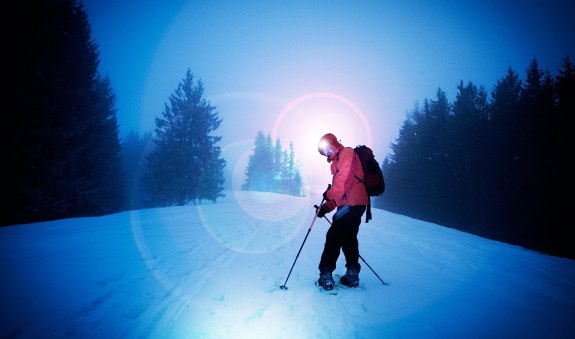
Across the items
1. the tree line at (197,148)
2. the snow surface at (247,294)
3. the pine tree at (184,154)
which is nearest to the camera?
the snow surface at (247,294)

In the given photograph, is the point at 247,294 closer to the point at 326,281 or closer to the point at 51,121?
the point at 326,281

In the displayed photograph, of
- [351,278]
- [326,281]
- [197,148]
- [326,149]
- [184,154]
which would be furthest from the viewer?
[197,148]

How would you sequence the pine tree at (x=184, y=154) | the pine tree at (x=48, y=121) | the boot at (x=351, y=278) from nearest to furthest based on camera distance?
1. the boot at (x=351, y=278)
2. the pine tree at (x=48, y=121)
3. the pine tree at (x=184, y=154)

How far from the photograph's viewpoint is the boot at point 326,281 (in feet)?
13.3

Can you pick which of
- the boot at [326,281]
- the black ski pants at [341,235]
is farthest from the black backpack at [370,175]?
the boot at [326,281]

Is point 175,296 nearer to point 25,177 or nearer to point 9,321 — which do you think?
point 9,321

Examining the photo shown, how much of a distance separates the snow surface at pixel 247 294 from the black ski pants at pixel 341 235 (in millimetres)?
481

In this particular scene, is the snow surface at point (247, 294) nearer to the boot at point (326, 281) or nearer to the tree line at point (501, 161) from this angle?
the boot at point (326, 281)

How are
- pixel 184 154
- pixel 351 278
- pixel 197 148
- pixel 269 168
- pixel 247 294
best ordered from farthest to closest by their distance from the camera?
pixel 269 168, pixel 197 148, pixel 184 154, pixel 351 278, pixel 247 294

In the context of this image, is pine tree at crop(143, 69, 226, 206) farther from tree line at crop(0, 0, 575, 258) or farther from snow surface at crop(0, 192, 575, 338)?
snow surface at crop(0, 192, 575, 338)

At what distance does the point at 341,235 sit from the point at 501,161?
86.8 feet

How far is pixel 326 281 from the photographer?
13.4ft

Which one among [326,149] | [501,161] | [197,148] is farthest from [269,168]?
[326,149]

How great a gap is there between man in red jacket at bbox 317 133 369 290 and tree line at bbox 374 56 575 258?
22.2m
